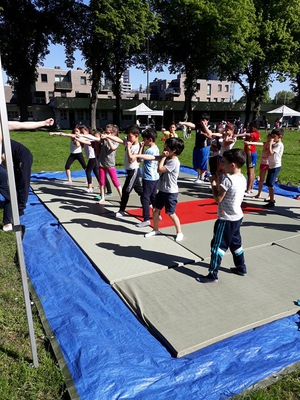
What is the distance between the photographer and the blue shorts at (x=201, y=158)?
8.60 metres

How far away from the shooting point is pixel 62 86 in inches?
2200

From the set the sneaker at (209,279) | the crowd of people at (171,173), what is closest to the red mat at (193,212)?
the crowd of people at (171,173)

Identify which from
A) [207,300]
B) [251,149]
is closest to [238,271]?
[207,300]

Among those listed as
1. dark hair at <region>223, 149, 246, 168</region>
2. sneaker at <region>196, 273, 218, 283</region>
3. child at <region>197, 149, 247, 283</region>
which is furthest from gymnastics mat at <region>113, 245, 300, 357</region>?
dark hair at <region>223, 149, 246, 168</region>

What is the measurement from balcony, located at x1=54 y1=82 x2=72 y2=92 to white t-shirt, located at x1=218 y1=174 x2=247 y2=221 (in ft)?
190

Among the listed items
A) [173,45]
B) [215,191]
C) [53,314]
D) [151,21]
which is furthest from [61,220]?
[173,45]

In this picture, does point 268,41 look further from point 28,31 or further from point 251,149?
point 251,149

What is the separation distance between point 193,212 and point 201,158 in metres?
2.66

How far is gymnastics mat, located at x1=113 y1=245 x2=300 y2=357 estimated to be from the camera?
2953 millimetres

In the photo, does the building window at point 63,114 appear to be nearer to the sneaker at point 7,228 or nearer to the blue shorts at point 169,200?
the sneaker at point 7,228

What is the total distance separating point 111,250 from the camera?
4.68 m

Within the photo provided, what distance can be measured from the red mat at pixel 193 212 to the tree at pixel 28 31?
26.3 metres

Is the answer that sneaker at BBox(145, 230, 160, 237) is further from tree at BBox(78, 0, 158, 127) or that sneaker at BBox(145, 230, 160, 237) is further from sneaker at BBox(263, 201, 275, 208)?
tree at BBox(78, 0, 158, 127)

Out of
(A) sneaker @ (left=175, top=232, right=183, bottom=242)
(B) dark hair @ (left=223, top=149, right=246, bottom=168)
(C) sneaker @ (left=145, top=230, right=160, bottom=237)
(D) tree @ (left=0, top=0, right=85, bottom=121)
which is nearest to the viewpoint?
(B) dark hair @ (left=223, top=149, right=246, bottom=168)
